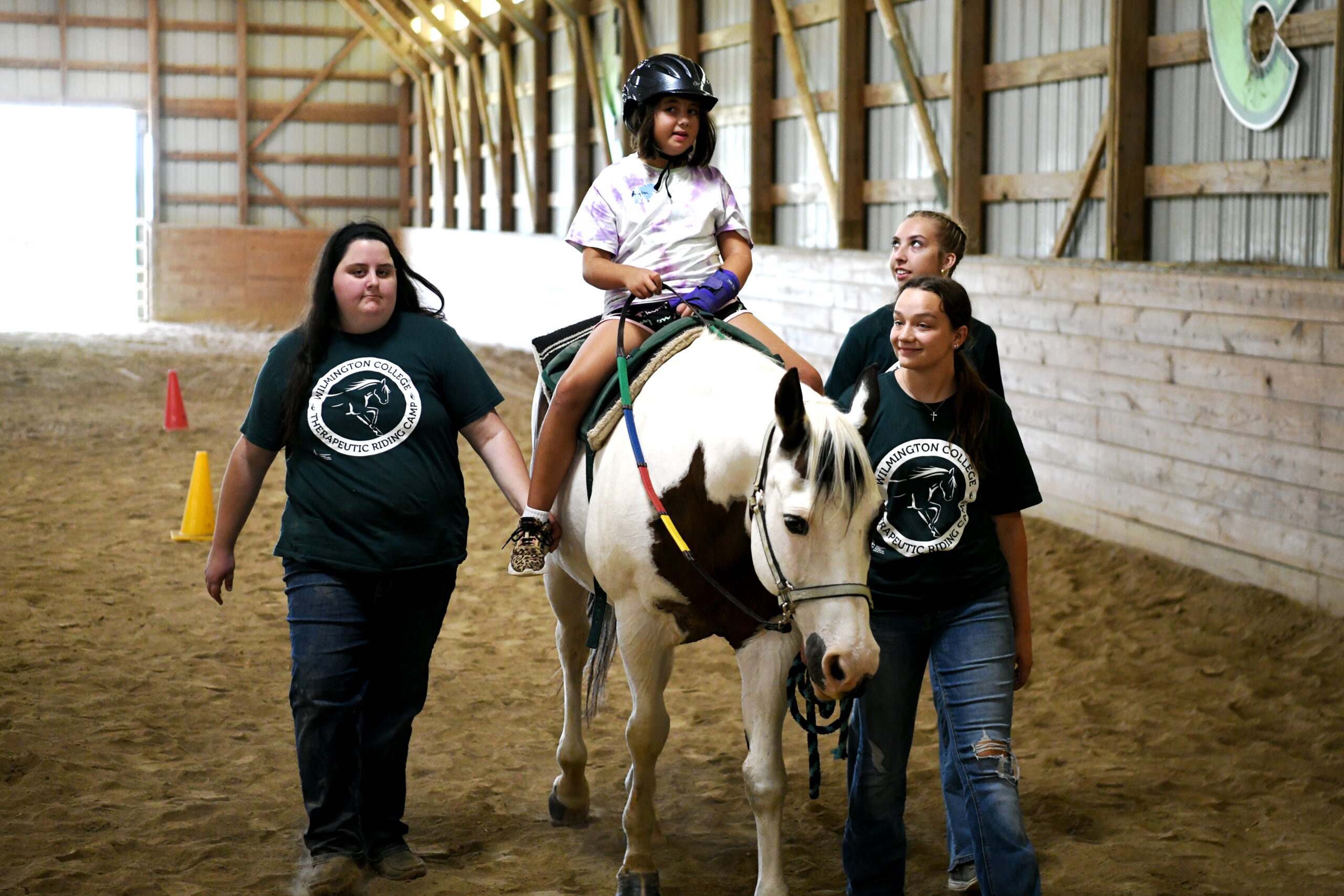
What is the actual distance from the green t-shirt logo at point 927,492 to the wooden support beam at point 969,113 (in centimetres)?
521

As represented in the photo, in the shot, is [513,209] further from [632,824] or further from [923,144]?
[632,824]

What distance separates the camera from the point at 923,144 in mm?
8031

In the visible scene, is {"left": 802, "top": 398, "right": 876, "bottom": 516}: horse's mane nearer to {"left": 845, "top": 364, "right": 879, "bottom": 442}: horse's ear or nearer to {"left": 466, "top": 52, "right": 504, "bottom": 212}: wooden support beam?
{"left": 845, "top": 364, "right": 879, "bottom": 442}: horse's ear

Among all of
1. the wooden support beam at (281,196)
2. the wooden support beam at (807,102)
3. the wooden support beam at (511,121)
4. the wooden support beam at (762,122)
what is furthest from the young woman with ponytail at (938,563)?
the wooden support beam at (281,196)

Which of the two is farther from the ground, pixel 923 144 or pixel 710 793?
pixel 923 144

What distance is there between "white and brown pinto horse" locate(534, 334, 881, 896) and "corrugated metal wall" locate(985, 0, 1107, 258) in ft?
14.4

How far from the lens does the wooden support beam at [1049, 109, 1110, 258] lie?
21.5 feet

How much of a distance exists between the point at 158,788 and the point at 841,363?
7.73ft

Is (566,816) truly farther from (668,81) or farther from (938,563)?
(668,81)

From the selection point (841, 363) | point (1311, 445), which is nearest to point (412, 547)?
point (841, 363)

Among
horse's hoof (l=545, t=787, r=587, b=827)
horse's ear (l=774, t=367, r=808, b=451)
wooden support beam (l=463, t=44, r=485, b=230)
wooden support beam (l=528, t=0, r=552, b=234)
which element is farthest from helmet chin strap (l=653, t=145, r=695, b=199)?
wooden support beam (l=463, t=44, r=485, b=230)

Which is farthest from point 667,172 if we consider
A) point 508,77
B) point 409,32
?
point 409,32

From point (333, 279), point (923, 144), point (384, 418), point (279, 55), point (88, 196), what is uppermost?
point (279, 55)

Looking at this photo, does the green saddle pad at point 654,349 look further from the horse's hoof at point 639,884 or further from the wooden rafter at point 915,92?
the wooden rafter at point 915,92
